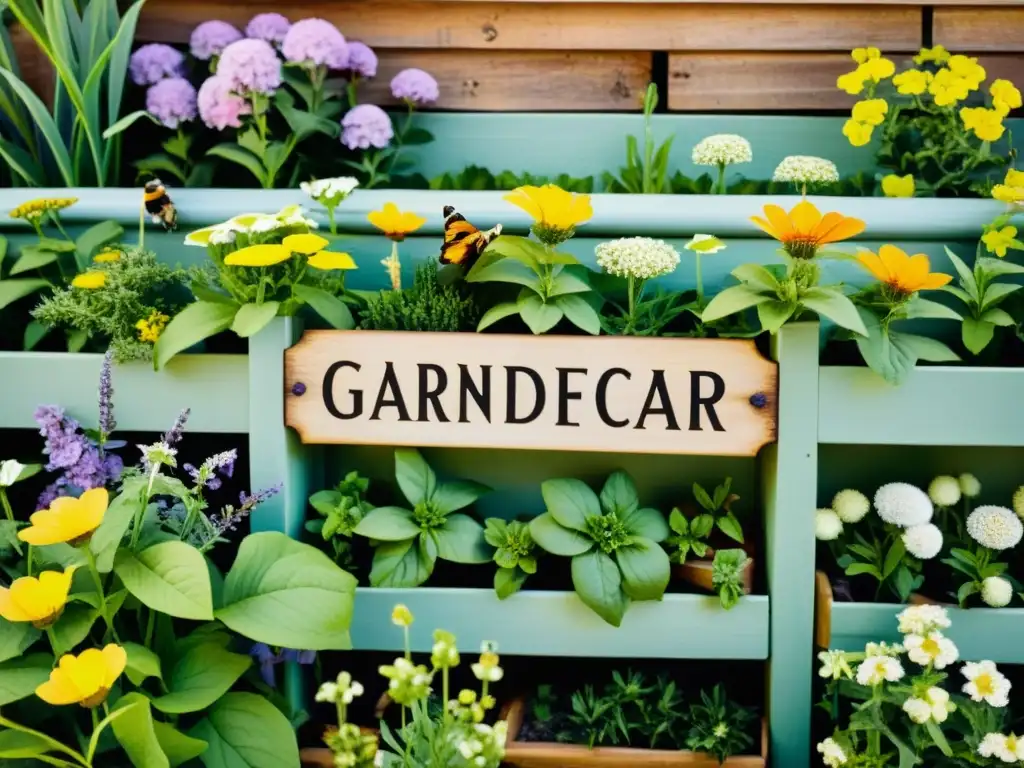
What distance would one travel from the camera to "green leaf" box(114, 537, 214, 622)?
108cm

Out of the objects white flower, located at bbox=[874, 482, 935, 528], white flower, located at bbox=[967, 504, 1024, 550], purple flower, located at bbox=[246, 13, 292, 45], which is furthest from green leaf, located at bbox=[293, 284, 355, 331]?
white flower, located at bbox=[967, 504, 1024, 550]

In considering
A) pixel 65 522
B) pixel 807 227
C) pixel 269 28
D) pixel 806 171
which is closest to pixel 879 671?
pixel 807 227

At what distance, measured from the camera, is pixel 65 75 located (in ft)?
4.96

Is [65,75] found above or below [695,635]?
above

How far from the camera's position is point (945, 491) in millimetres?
1411

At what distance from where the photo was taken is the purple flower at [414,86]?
1714 mm

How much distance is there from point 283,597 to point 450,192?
0.78 meters

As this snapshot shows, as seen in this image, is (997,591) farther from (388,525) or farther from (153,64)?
(153,64)

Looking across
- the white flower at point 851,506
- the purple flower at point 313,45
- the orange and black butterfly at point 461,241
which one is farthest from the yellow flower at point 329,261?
the white flower at point 851,506

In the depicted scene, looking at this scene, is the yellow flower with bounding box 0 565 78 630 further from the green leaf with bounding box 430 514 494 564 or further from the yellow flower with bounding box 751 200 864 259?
the yellow flower with bounding box 751 200 864 259

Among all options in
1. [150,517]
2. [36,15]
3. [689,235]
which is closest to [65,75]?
[36,15]

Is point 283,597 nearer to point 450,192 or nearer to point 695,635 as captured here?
point 695,635

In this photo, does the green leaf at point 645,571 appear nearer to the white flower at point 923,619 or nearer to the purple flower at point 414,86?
the white flower at point 923,619

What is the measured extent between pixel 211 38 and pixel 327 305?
2.33 feet
